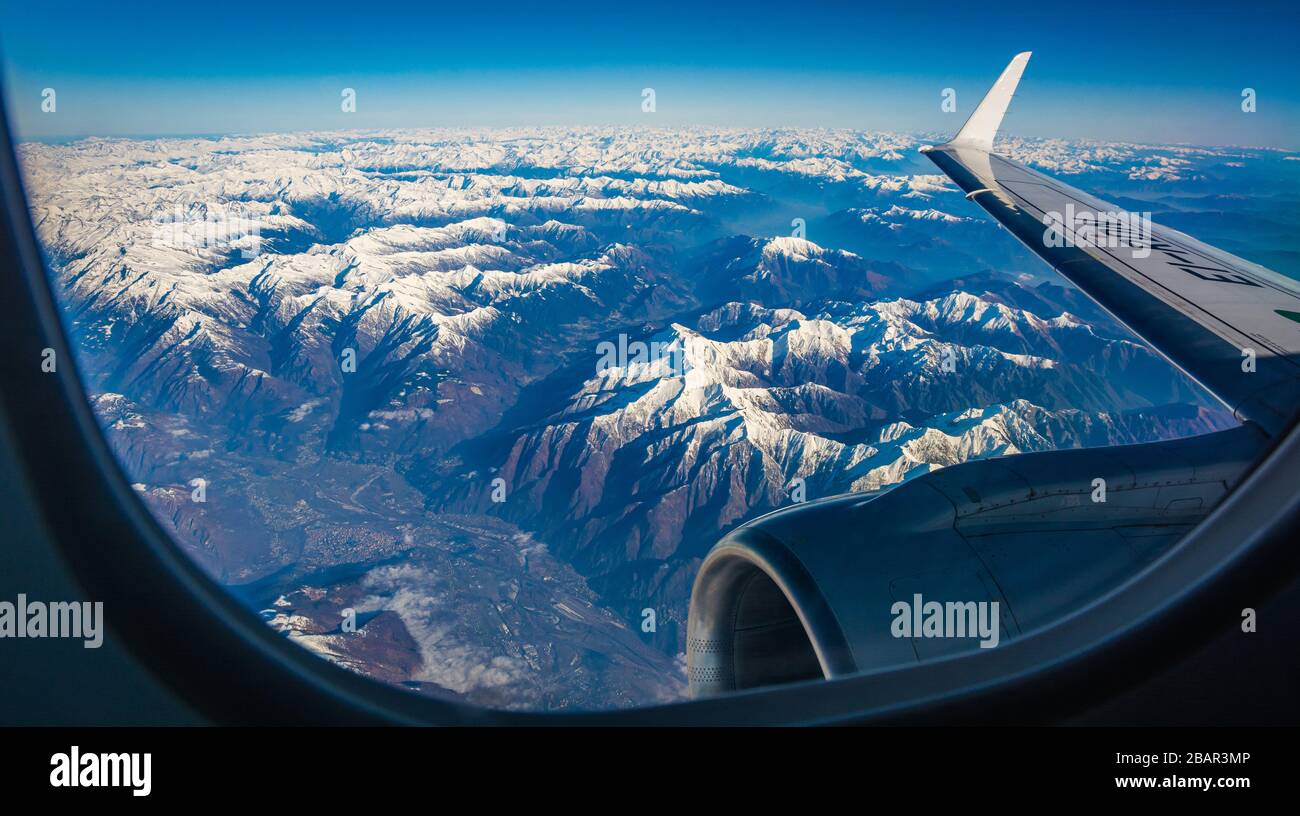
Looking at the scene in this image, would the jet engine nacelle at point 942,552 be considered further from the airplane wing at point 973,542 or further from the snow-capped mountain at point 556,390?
the snow-capped mountain at point 556,390

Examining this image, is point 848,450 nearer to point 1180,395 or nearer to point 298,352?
point 1180,395

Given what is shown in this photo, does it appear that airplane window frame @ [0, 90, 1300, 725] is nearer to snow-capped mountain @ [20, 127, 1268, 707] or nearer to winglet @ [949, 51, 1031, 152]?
winglet @ [949, 51, 1031, 152]

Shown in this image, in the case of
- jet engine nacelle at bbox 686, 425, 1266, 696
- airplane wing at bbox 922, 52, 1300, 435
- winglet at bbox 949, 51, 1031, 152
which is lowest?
jet engine nacelle at bbox 686, 425, 1266, 696

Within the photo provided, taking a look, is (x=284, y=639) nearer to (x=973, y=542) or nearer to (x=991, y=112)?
(x=973, y=542)

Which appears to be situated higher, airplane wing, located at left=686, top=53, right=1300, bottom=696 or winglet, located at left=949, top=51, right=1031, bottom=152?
winglet, located at left=949, top=51, right=1031, bottom=152

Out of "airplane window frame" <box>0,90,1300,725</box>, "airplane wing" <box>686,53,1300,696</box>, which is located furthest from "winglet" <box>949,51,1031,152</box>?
"airplane window frame" <box>0,90,1300,725</box>

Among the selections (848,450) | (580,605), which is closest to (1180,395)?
(848,450)

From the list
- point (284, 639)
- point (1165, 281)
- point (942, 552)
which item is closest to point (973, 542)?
point (942, 552)

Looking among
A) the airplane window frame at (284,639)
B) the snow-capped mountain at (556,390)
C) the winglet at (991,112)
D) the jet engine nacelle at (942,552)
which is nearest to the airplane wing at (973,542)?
the jet engine nacelle at (942,552)
